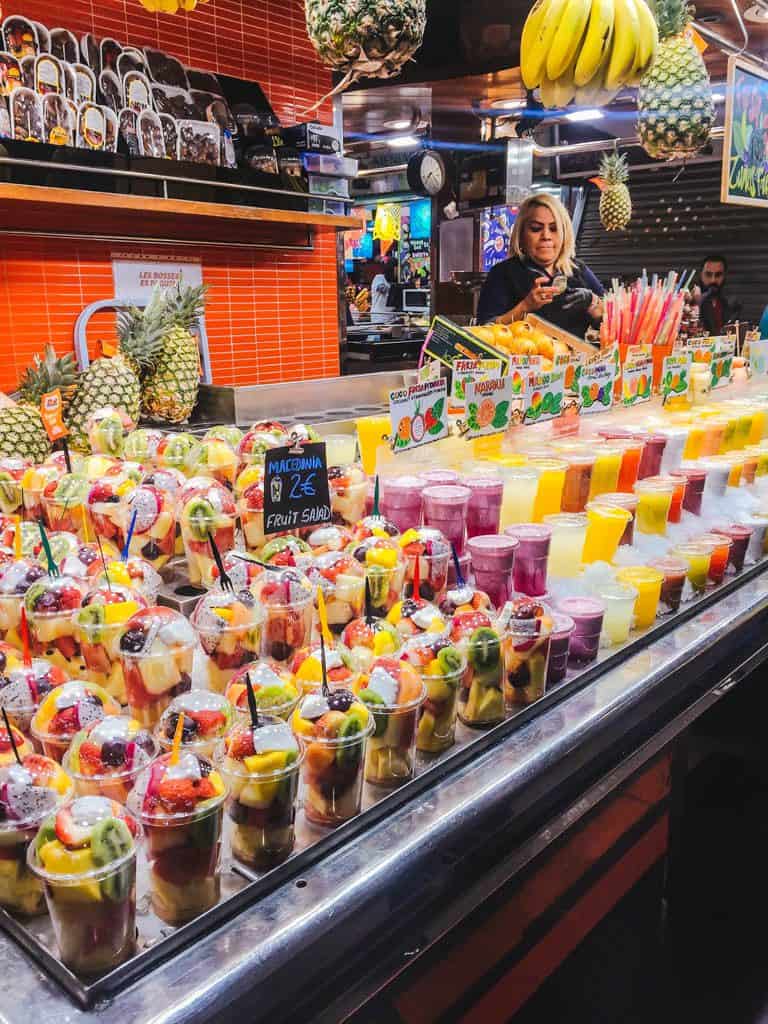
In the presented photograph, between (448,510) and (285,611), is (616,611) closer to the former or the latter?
(448,510)

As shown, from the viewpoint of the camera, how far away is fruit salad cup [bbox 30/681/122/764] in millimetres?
1138

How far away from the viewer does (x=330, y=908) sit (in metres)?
1.02

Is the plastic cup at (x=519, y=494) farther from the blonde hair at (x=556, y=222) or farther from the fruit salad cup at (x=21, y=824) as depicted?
the blonde hair at (x=556, y=222)

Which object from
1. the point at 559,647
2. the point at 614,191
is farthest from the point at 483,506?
the point at 614,191

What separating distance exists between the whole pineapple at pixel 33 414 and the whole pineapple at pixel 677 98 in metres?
2.83

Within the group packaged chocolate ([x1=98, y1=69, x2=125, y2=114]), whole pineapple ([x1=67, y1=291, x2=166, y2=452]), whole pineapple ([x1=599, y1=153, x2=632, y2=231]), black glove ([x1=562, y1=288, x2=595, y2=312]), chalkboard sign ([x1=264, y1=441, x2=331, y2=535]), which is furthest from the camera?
whole pineapple ([x1=599, y1=153, x2=632, y2=231])

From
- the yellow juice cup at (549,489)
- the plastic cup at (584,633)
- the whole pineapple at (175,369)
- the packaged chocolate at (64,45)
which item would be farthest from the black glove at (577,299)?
the plastic cup at (584,633)

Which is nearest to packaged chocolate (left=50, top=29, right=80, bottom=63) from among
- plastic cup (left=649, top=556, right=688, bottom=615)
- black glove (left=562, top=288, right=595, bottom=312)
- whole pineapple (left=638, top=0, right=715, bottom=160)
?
whole pineapple (left=638, top=0, right=715, bottom=160)

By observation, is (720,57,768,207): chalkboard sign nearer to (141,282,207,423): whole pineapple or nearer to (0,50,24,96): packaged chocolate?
(141,282,207,423): whole pineapple

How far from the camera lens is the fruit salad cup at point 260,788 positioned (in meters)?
1.06

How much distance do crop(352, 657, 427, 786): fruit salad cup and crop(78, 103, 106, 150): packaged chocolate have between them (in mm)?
3463

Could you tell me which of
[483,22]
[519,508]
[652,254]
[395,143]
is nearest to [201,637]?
[519,508]

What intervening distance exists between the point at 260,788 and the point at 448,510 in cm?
95

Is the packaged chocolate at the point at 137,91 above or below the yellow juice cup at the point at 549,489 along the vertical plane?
above
